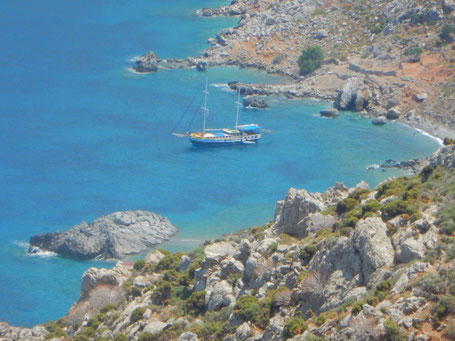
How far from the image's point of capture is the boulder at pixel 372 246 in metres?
33.9

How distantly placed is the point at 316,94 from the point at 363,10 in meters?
29.7

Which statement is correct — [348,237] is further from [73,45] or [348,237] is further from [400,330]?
[73,45]

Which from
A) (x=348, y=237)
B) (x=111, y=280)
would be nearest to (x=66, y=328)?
(x=111, y=280)

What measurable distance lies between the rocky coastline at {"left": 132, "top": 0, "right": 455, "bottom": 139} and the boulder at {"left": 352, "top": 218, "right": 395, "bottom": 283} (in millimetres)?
71721

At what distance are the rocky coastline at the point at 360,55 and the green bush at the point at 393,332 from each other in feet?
263

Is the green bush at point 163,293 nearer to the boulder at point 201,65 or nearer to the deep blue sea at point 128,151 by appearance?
the deep blue sea at point 128,151

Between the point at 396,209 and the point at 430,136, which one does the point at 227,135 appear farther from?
the point at 396,209

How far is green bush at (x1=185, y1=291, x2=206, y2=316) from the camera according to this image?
42.8 m

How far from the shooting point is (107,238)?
7744cm

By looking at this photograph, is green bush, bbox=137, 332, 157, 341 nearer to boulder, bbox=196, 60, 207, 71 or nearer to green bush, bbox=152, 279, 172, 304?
green bush, bbox=152, 279, 172, 304

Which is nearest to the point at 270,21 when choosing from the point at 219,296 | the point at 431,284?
the point at 219,296

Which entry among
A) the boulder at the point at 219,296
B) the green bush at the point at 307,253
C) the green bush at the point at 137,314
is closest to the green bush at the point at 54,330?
the green bush at the point at 137,314

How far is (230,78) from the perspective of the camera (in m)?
134

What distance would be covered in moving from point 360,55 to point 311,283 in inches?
4016
